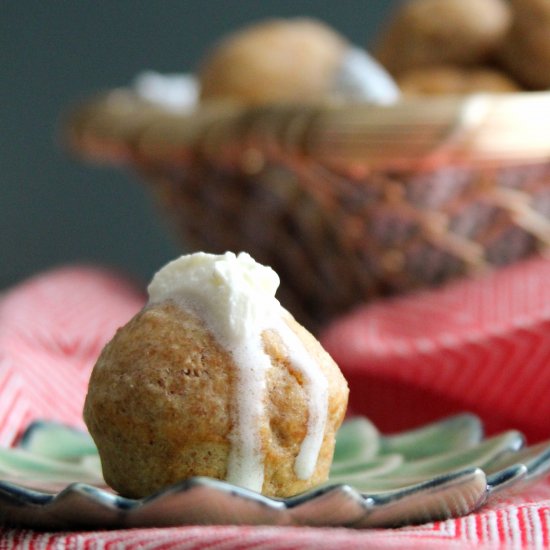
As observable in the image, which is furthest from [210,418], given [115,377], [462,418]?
[462,418]

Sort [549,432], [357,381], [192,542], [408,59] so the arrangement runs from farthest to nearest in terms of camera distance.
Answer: [408,59], [357,381], [549,432], [192,542]

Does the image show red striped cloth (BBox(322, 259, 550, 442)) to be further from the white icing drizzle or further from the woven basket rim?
the white icing drizzle

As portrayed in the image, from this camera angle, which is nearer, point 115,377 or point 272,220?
point 115,377

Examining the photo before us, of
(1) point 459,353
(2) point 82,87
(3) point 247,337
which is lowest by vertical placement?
(3) point 247,337

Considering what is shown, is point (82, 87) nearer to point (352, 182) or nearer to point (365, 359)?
point (352, 182)

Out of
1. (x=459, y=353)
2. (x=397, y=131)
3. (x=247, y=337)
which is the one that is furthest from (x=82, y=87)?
(x=247, y=337)

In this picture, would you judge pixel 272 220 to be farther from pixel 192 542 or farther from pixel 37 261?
pixel 37 261
